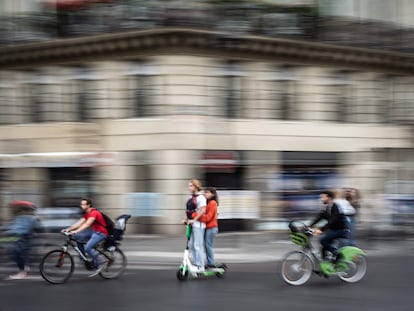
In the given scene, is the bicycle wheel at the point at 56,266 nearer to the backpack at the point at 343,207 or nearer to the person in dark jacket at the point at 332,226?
the person in dark jacket at the point at 332,226

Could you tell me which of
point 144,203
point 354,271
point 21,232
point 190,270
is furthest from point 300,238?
point 144,203

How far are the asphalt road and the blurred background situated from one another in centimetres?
737

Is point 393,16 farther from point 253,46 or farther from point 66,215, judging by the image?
point 66,215

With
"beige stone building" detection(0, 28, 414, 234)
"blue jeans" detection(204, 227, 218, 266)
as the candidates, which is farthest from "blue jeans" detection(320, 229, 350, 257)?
"beige stone building" detection(0, 28, 414, 234)

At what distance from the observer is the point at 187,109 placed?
18938mm

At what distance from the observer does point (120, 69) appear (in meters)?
19.5

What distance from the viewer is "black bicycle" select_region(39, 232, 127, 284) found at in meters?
10.6

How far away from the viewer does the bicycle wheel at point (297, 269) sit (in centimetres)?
1016

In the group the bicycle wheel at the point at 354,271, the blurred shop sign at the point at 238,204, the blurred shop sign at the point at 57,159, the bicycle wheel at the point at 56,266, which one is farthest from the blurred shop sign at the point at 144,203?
the bicycle wheel at the point at 354,271

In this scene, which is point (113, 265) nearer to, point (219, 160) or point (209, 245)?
point (209, 245)

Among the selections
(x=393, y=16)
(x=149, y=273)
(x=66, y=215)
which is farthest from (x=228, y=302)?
(x=393, y=16)

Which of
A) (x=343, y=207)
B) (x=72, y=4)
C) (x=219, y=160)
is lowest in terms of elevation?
(x=219, y=160)

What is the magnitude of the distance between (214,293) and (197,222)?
175 cm

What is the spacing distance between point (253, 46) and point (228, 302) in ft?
39.5
